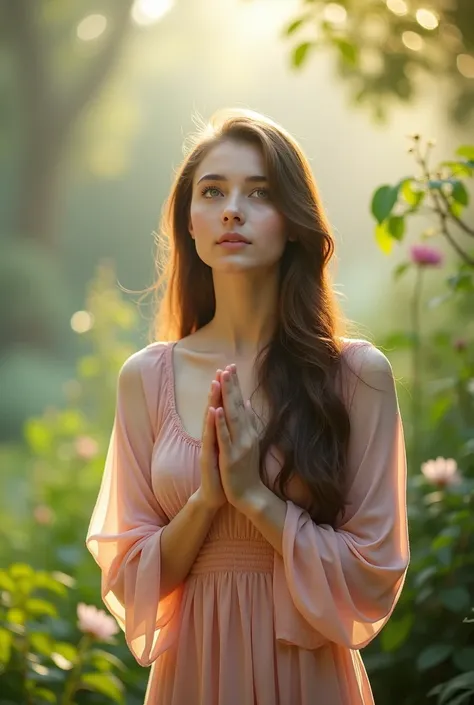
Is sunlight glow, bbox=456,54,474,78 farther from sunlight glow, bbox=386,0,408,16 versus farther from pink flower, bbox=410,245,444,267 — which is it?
pink flower, bbox=410,245,444,267

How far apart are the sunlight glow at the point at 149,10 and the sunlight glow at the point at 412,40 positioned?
920 mm

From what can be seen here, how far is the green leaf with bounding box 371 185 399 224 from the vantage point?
1.86 m

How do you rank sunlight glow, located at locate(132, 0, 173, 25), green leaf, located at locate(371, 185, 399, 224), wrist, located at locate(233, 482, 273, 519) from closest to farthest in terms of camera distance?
1. wrist, located at locate(233, 482, 273, 519)
2. green leaf, located at locate(371, 185, 399, 224)
3. sunlight glow, located at locate(132, 0, 173, 25)

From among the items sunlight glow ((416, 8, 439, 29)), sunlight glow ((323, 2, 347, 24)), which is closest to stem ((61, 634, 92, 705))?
sunlight glow ((323, 2, 347, 24))

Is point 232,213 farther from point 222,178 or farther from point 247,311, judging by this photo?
point 247,311

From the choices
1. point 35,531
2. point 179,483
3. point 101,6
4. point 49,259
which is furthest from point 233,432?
point 101,6

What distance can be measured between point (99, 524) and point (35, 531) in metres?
1.53

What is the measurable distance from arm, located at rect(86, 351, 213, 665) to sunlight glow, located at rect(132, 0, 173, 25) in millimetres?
2150

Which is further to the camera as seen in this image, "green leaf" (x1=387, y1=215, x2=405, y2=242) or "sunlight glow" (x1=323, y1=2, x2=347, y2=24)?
"sunlight glow" (x1=323, y1=2, x2=347, y2=24)

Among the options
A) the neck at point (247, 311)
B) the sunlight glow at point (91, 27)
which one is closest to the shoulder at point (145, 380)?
the neck at point (247, 311)

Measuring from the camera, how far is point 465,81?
327cm

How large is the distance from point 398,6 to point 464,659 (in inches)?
66.9

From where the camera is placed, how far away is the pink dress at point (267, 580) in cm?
149

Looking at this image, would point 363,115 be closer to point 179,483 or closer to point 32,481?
point 32,481
